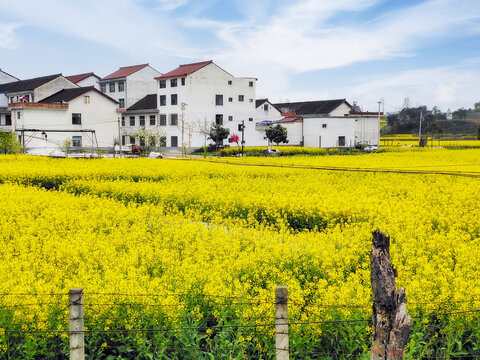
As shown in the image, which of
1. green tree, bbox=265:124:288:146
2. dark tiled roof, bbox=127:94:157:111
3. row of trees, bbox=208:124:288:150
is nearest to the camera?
row of trees, bbox=208:124:288:150

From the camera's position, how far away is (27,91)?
59281 mm

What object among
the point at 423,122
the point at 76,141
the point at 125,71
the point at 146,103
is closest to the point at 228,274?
the point at 76,141

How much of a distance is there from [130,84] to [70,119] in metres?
14.5

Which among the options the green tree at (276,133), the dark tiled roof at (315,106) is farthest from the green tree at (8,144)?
the dark tiled roof at (315,106)

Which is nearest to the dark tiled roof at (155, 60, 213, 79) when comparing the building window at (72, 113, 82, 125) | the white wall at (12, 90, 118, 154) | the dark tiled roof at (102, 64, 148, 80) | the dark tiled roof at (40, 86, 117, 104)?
the dark tiled roof at (40, 86, 117, 104)

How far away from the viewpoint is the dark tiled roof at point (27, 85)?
197 ft

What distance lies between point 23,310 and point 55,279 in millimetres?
1481

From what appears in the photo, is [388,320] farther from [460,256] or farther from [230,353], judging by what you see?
[460,256]

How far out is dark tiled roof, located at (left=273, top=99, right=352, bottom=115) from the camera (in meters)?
67.2

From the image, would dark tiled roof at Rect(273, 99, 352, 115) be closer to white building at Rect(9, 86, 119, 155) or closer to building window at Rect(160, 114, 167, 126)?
building window at Rect(160, 114, 167, 126)

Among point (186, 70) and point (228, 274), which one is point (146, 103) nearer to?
point (186, 70)

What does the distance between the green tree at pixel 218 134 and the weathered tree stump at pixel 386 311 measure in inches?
2020

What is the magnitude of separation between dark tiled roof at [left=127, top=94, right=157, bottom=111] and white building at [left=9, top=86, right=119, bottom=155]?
605cm

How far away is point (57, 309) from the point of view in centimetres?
569
